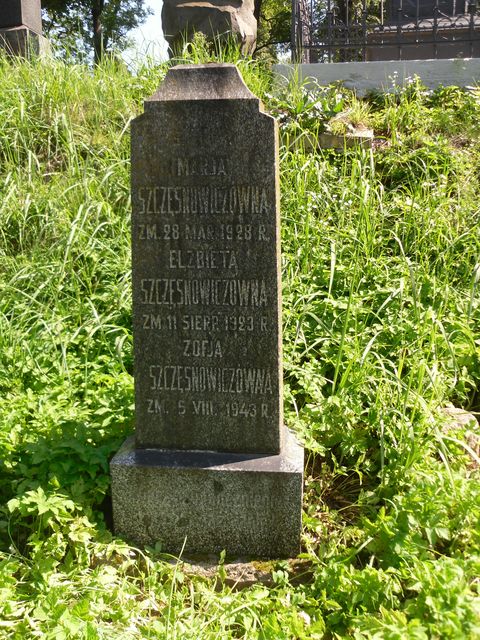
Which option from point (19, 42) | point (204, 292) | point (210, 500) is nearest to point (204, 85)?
point (204, 292)

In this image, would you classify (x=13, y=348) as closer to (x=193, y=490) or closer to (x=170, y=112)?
(x=193, y=490)

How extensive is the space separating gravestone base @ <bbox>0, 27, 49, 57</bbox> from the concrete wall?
2796mm

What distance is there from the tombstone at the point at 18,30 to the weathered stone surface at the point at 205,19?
1.58m

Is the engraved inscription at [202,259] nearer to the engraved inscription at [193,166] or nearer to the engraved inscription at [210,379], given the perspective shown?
the engraved inscription at [193,166]

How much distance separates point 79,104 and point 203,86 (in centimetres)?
359

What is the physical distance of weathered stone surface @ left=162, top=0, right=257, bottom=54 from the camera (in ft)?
25.2

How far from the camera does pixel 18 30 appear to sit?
7133 millimetres

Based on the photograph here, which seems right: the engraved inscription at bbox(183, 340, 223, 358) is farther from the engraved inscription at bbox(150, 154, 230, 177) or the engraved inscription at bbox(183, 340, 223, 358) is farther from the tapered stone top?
the tapered stone top

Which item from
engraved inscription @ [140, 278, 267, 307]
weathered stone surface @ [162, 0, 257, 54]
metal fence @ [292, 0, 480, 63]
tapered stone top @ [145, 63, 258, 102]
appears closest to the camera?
tapered stone top @ [145, 63, 258, 102]

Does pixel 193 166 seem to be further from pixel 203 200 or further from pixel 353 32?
pixel 353 32

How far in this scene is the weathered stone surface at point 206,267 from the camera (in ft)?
7.80

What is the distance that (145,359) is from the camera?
260cm

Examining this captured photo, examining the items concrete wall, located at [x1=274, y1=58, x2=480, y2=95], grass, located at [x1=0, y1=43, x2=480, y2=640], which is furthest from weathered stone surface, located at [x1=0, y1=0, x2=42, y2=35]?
concrete wall, located at [x1=274, y1=58, x2=480, y2=95]

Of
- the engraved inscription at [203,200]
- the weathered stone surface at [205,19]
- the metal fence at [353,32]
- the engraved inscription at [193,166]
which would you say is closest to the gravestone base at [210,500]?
the engraved inscription at [203,200]
